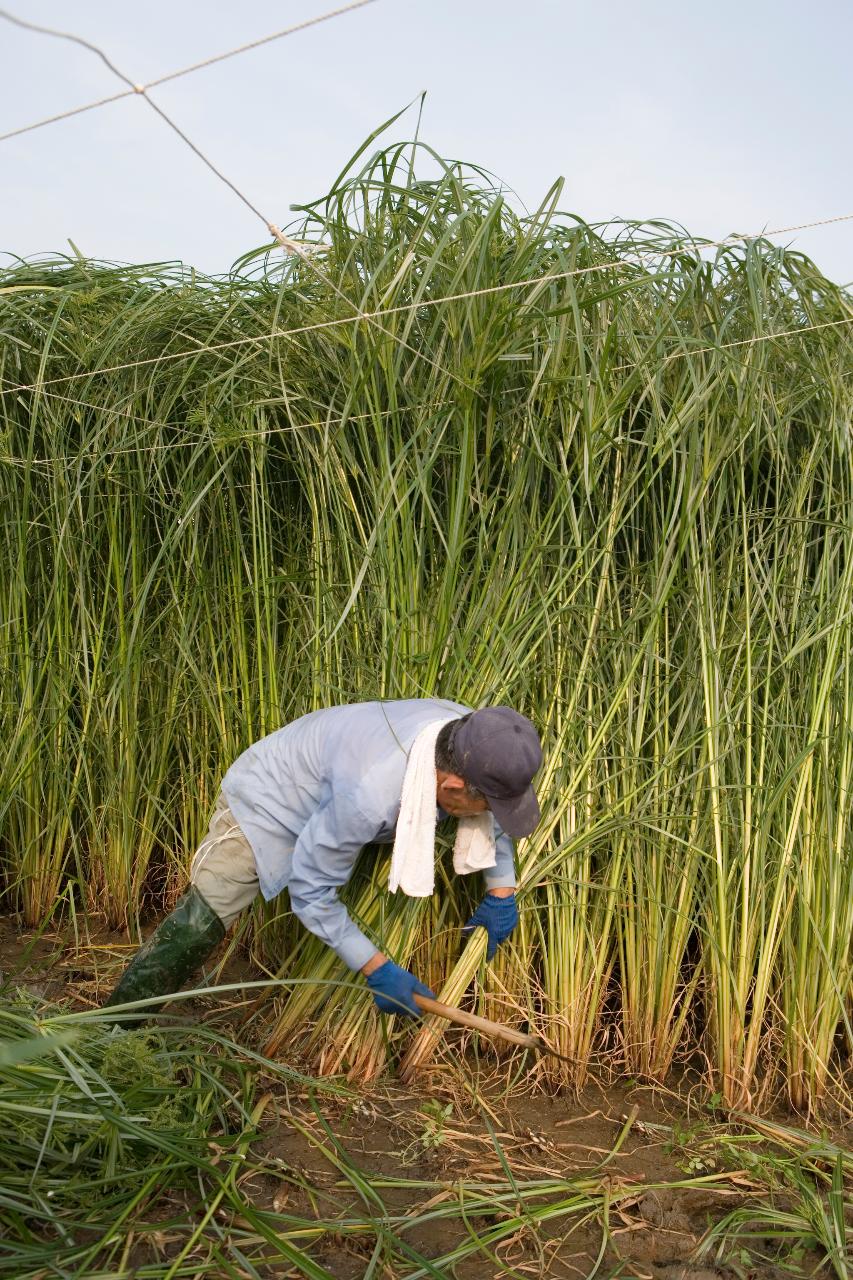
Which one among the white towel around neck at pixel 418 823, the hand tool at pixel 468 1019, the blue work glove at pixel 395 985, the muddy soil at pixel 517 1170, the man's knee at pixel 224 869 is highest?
the white towel around neck at pixel 418 823

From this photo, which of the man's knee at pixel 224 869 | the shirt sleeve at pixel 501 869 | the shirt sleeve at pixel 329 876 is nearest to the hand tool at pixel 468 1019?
the shirt sleeve at pixel 329 876

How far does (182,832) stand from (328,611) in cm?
133

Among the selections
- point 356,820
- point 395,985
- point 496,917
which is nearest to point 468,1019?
point 395,985

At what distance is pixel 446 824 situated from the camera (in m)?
2.86

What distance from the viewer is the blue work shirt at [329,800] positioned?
8.25ft

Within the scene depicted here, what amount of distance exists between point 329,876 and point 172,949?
0.61 meters

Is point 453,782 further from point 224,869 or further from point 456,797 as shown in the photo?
point 224,869

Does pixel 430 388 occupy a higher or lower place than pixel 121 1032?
higher

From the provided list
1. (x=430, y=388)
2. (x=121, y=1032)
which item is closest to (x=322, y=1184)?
(x=121, y=1032)

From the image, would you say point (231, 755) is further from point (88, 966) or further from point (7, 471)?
point (7, 471)

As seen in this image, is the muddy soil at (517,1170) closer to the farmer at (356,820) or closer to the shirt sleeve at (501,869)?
the farmer at (356,820)

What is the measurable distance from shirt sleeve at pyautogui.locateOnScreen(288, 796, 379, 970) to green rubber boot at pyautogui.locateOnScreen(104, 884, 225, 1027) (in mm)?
421

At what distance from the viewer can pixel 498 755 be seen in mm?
2324

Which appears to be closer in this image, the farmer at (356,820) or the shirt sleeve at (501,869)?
the farmer at (356,820)
